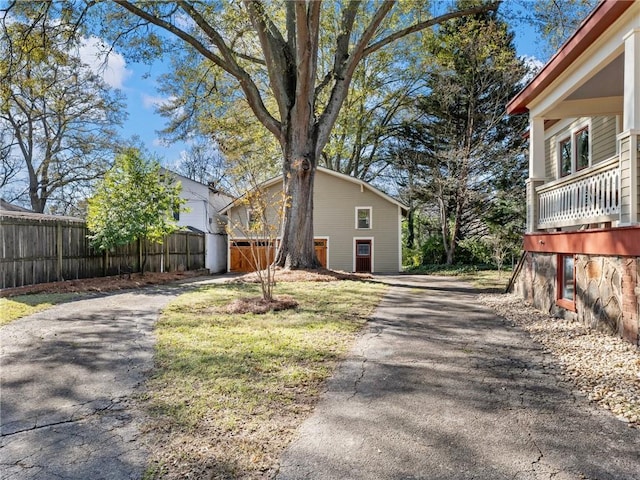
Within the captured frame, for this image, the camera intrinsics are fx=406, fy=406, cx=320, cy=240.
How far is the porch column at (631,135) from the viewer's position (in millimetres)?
4879

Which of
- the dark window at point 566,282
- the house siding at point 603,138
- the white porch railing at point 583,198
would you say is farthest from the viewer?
the house siding at point 603,138

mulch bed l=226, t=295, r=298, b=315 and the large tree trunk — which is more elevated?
the large tree trunk

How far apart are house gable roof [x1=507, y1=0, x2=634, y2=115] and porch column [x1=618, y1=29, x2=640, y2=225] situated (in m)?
0.40

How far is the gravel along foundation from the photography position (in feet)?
10.7

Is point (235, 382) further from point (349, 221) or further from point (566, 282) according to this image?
point (349, 221)

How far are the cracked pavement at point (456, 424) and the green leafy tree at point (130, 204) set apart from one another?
30.2 ft

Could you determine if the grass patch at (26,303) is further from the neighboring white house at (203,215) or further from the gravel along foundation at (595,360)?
the neighboring white house at (203,215)

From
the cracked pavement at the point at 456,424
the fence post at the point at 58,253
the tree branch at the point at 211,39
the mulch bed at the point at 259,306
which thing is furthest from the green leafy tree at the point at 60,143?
the cracked pavement at the point at 456,424

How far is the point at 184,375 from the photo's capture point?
376cm

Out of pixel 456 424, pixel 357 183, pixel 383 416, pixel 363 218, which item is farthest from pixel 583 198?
pixel 363 218

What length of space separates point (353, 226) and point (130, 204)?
1206 centimetres

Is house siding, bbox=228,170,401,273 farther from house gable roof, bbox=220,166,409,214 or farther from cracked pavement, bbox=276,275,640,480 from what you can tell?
cracked pavement, bbox=276,275,640,480

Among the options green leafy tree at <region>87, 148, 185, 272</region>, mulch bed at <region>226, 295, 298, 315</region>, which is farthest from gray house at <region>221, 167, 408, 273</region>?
mulch bed at <region>226, 295, 298, 315</region>

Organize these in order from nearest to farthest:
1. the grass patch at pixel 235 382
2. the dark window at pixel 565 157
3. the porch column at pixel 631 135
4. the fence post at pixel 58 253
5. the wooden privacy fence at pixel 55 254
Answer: the grass patch at pixel 235 382
the porch column at pixel 631 135
the wooden privacy fence at pixel 55 254
the fence post at pixel 58 253
the dark window at pixel 565 157
